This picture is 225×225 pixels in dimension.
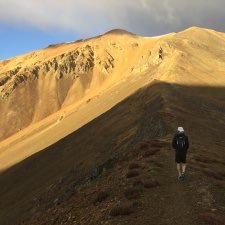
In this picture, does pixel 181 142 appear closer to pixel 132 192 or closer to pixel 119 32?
pixel 132 192

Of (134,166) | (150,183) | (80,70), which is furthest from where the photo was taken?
(80,70)

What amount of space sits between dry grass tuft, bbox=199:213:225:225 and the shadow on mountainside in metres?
0.04

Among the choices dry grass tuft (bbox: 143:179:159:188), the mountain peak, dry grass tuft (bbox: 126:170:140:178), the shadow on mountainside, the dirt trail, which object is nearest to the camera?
the dirt trail

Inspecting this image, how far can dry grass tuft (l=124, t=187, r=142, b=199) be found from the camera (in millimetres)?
19413

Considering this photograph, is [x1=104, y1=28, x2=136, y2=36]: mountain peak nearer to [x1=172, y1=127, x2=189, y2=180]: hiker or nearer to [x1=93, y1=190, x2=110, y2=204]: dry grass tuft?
[x1=172, y1=127, x2=189, y2=180]: hiker

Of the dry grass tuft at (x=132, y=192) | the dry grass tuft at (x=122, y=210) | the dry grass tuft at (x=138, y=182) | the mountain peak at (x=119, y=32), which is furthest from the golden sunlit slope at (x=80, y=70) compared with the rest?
the dry grass tuft at (x=122, y=210)

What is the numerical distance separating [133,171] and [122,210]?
18.3ft

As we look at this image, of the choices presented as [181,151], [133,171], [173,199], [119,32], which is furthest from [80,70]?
[173,199]

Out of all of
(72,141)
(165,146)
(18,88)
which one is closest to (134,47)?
(18,88)

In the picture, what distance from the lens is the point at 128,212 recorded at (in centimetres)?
1775

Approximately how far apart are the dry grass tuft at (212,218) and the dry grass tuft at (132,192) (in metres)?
3.60

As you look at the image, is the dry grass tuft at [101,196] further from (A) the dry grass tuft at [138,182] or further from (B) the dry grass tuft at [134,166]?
(B) the dry grass tuft at [134,166]

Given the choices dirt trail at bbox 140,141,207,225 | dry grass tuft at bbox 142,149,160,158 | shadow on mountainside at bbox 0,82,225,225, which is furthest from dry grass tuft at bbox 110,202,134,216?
dry grass tuft at bbox 142,149,160,158

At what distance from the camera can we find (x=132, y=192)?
784 inches
